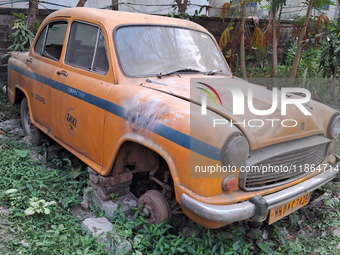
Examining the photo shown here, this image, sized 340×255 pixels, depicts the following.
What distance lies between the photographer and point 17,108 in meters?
5.88

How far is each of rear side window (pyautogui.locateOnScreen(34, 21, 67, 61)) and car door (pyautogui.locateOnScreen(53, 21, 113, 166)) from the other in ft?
1.29

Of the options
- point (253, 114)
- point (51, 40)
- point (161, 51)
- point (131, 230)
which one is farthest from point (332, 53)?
point (131, 230)

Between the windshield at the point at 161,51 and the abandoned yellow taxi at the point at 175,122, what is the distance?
12mm

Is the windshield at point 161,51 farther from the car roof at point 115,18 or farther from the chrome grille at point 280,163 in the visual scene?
the chrome grille at point 280,163

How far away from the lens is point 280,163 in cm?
257

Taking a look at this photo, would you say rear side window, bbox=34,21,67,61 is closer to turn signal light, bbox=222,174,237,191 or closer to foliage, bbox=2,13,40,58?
foliage, bbox=2,13,40,58

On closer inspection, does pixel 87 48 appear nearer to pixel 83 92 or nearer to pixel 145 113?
pixel 83 92

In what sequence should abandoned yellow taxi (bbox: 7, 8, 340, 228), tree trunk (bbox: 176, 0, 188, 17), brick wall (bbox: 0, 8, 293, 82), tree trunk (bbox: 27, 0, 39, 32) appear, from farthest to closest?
tree trunk (bbox: 176, 0, 188, 17)
brick wall (bbox: 0, 8, 293, 82)
tree trunk (bbox: 27, 0, 39, 32)
abandoned yellow taxi (bbox: 7, 8, 340, 228)

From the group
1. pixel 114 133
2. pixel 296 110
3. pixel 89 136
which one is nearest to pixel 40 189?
pixel 89 136

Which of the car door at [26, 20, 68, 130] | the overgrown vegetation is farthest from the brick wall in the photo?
the overgrown vegetation

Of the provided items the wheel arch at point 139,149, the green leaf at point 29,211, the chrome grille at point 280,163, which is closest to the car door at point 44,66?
the green leaf at point 29,211

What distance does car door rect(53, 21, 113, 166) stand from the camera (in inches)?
122

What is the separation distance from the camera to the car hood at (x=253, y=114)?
2.46 m

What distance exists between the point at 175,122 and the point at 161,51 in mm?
1169
